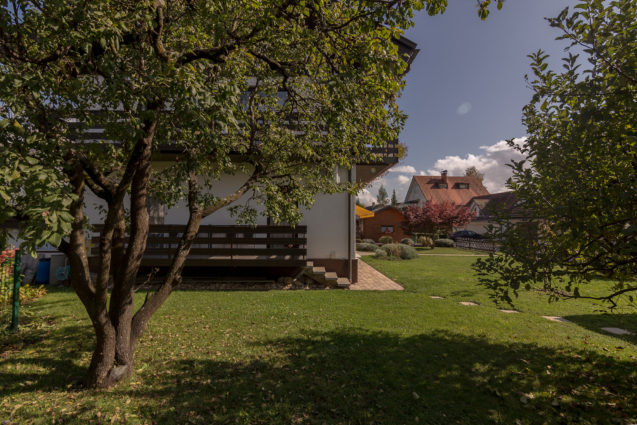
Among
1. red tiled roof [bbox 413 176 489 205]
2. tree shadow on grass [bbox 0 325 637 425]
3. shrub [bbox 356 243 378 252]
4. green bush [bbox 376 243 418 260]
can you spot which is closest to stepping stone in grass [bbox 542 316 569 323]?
tree shadow on grass [bbox 0 325 637 425]

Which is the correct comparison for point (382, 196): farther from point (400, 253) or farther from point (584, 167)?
point (584, 167)

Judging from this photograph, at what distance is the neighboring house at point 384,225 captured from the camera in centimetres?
3362

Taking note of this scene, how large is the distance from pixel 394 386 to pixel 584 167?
12.7ft

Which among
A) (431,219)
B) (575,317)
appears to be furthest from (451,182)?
(575,317)

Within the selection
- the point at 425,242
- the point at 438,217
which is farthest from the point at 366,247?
the point at 438,217

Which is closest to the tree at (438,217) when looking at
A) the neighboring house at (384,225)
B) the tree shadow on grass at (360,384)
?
the neighboring house at (384,225)

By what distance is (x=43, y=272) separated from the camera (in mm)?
10000

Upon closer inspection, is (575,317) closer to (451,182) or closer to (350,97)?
(350,97)

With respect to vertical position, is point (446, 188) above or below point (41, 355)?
above

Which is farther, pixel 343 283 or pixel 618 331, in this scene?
pixel 343 283

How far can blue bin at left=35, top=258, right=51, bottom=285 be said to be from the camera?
9.92 metres

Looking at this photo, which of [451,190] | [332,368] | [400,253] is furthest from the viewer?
[451,190]

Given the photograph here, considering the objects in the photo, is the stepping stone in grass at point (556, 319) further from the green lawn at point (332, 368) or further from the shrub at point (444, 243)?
the shrub at point (444, 243)

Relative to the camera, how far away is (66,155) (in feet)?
11.6
